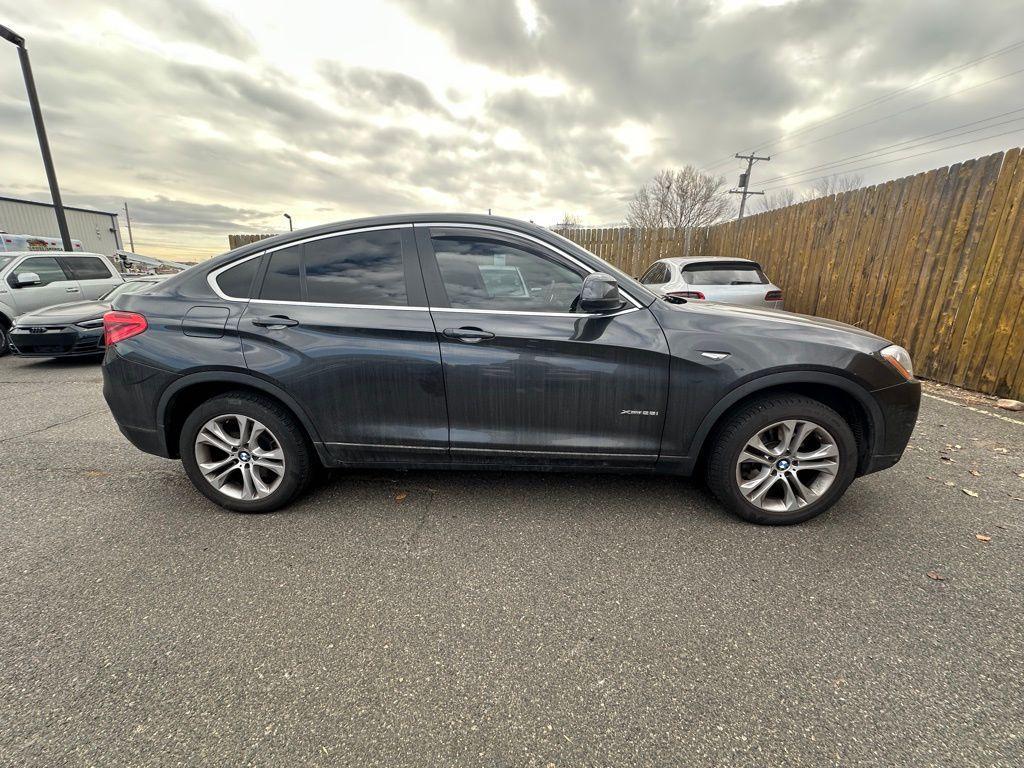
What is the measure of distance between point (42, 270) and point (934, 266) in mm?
13492

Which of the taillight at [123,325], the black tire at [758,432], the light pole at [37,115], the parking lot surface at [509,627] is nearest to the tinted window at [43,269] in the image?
the light pole at [37,115]

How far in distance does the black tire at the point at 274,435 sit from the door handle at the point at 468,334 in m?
1.10

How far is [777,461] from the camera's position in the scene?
8.30 feet

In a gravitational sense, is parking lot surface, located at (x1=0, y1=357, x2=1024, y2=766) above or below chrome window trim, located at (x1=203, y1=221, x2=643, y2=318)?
below

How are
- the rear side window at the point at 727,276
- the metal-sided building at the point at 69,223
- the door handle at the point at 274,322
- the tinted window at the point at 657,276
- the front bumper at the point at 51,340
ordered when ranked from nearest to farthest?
the door handle at the point at 274,322 → the rear side window at the point at 727,276 → the front bumper at the point at 51,340 → the tinted window at the point at 657,276 → the metal-sided building at the point at 69,223

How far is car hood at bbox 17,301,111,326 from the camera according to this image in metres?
6.37

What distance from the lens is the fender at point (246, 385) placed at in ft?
8.38

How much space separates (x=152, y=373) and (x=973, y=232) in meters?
7.75

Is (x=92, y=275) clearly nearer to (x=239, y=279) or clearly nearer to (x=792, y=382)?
(x=239, y=279)

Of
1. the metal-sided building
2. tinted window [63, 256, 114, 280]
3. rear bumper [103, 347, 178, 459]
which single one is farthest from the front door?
the metal-sided building

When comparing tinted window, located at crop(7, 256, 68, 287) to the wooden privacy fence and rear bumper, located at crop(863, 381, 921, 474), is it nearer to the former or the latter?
rear bumper, located at crop(863, 381, 921, 474)

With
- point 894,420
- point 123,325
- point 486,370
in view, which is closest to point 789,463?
point 894,420

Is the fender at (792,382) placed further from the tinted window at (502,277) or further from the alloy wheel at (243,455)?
the alloy wheel at (243,455)

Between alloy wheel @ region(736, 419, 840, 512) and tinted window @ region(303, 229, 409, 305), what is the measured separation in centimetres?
220
